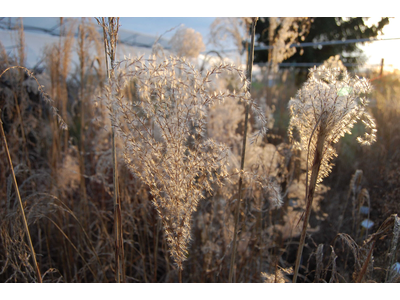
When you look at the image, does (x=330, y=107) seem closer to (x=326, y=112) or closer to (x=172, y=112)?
(x=326, y=112)

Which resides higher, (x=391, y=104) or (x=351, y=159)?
(x=391, y=104)

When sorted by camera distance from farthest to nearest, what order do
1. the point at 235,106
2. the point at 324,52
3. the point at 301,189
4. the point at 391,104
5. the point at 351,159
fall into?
the point at 324,52
the point at 391,104
the point at 351,159
the point at 235,106
the point at 301,189

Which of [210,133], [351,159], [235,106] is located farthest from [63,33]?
[351,159]

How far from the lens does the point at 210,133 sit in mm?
2287

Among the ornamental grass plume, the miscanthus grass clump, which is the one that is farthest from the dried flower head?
the miscanthus grass clump

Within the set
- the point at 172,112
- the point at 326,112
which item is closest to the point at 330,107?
the point at 326,112

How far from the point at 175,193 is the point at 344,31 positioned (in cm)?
1070

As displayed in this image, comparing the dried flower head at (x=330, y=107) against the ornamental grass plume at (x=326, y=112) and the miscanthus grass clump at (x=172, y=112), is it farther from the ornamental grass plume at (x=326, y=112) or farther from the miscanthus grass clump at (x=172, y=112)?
the miscanthus grass clump at (x=172, y=112)

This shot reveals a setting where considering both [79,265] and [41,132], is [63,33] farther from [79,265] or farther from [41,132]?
[79,265]

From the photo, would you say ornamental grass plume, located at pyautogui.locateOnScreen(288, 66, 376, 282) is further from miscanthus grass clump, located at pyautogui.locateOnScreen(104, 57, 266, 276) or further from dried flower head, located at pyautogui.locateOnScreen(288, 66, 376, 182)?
miscanthus grass clump, located at pyautogui.locateOnScreen(104, 57, 266, 276)

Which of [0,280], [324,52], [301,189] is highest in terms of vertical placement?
[324,52]

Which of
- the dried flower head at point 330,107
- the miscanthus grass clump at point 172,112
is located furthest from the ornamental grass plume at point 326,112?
the miscanthus grass clump at point 172,112

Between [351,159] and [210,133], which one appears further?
[351,159]
